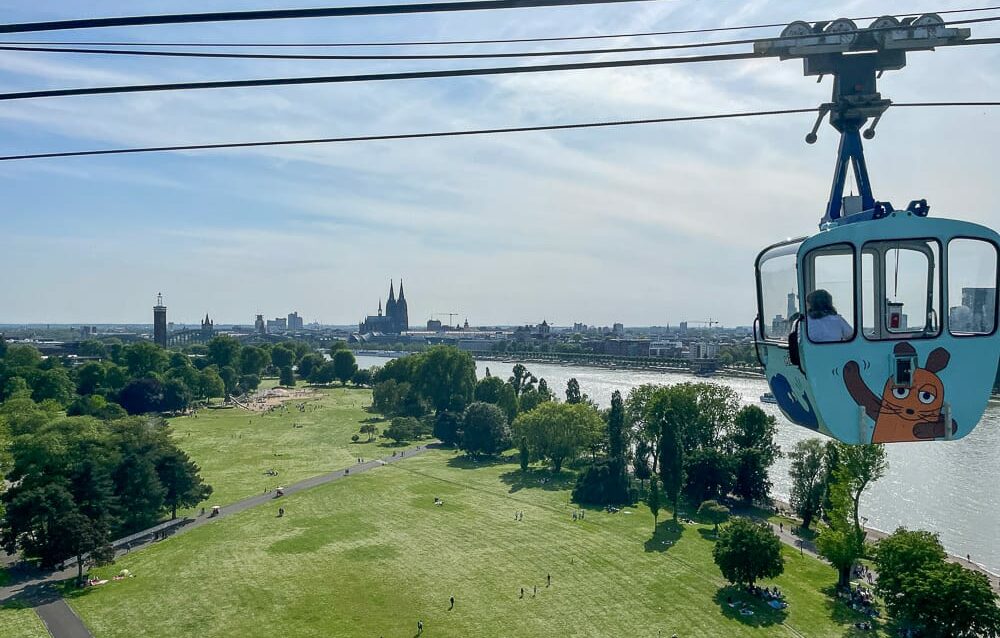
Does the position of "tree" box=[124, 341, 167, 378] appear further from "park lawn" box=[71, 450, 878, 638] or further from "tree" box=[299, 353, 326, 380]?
"park lawn" box=[71, 450, 878, 638]

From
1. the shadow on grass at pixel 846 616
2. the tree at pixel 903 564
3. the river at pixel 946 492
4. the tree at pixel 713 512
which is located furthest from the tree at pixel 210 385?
the tree at pixel 903 564

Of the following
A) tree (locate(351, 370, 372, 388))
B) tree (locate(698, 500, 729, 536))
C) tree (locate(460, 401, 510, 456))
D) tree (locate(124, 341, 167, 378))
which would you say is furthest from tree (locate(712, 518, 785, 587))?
tree (locate(124, 341, 167, 378))

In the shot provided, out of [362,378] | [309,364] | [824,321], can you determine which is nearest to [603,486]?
[824,321]

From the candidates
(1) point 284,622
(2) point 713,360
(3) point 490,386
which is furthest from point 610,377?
(1) point 284,622

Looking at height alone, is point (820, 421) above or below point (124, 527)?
above

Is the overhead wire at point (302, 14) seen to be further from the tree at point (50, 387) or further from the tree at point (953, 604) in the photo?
the tree at point (50, 387)

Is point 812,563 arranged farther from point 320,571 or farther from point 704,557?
point 320,571

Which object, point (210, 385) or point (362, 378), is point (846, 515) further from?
point (362, 378)
